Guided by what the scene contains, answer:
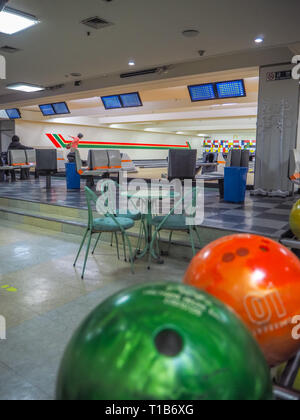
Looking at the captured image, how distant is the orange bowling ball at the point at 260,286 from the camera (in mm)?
A: 1232

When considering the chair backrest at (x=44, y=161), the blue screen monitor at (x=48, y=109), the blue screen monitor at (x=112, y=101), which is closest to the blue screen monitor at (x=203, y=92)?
the blue screen monitor at (x=112, y=101)

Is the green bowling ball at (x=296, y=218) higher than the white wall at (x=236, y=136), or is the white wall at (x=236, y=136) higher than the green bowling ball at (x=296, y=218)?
the white wall at (x=236, y=136)

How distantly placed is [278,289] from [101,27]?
196 inches

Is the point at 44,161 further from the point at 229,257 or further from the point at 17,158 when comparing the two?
the point at 229,257

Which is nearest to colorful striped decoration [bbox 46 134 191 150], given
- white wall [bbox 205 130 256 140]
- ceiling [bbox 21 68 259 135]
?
ceiling [bbox 21 68 259 135]

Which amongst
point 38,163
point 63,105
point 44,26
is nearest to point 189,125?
point 63,105

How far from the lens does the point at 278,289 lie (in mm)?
1268

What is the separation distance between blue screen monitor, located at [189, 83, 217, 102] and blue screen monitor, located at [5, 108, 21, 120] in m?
7.88

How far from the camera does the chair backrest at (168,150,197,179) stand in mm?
5906

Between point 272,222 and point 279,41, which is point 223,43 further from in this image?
point 272,222

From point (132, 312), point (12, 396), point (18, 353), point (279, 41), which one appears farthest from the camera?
point (279, 41)

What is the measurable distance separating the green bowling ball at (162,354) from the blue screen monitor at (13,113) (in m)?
14.2

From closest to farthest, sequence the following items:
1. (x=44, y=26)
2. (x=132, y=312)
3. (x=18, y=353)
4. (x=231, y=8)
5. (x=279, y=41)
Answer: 1. (x=132, y=312)
2. (x=18, y=353)
3. (x=231, y=8)
4. (x=44, y=26)
5. (x=279, y=41)
